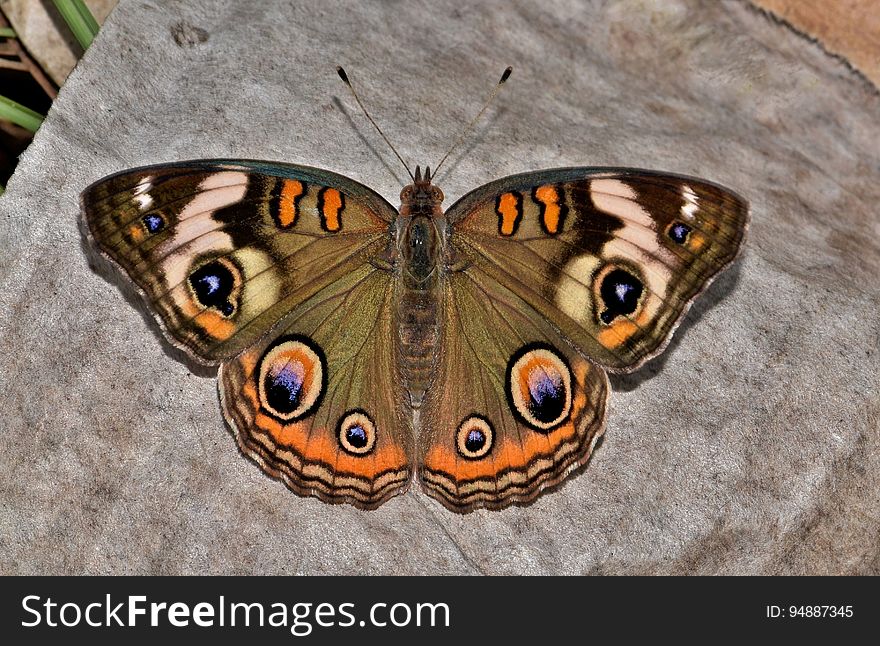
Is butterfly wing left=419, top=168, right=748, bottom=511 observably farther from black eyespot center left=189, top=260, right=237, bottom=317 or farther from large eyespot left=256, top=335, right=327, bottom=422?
black eyespot center left=189, top=260, right=237, bottom=317

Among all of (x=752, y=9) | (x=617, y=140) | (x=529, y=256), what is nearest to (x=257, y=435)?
(x=529, y=256)

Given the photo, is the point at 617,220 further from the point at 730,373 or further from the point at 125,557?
the point at 125,557

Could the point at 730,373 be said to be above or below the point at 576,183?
below

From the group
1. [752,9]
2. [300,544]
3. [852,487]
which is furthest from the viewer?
[752,9]

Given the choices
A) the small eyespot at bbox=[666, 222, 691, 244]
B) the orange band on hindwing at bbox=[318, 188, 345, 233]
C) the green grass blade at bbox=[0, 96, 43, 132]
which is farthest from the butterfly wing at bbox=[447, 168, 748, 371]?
the green grass blade at bbox=[0, 96, 43, 132]

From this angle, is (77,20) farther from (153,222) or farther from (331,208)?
(331,208)

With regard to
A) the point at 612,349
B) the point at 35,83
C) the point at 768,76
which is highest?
the point at 768,76
